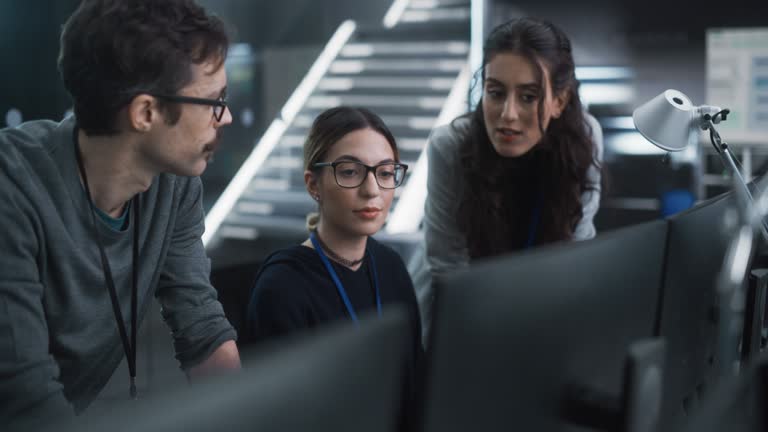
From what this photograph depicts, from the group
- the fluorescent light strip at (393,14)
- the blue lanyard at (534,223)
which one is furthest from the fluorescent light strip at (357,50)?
the blue lanyard at (534,223)

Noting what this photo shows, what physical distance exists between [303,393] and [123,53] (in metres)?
0.91

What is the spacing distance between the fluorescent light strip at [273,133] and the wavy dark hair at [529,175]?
356 centimetres

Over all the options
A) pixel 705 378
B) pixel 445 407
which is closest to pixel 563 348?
pixel 445 407

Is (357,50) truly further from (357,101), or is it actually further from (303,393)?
(303,393)

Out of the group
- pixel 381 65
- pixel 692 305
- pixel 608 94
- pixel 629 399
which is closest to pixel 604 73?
pixel 608 94

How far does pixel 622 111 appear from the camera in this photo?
6332mm

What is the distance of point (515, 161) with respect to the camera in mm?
2082

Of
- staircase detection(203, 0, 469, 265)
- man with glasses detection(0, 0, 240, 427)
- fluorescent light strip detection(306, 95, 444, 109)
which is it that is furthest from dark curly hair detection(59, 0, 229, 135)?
fluorescent light strip detection(306, 95, 444, 109)

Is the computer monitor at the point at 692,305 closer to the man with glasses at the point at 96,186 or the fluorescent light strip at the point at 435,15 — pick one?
the man with glasses at the point at 96,186

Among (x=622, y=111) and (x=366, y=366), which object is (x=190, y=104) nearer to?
(x=366, y=366)

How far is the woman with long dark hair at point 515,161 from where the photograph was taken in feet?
6.22

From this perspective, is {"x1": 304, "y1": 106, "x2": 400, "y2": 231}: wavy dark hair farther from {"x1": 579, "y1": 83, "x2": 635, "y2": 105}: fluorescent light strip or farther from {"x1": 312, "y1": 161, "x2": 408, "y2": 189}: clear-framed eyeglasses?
{"x1": 579, "y1": 83, "x2": 635, "y2": 105}: fluorescent light strip

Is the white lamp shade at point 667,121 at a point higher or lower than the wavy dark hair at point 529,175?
higher

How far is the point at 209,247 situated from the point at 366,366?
199 inches
